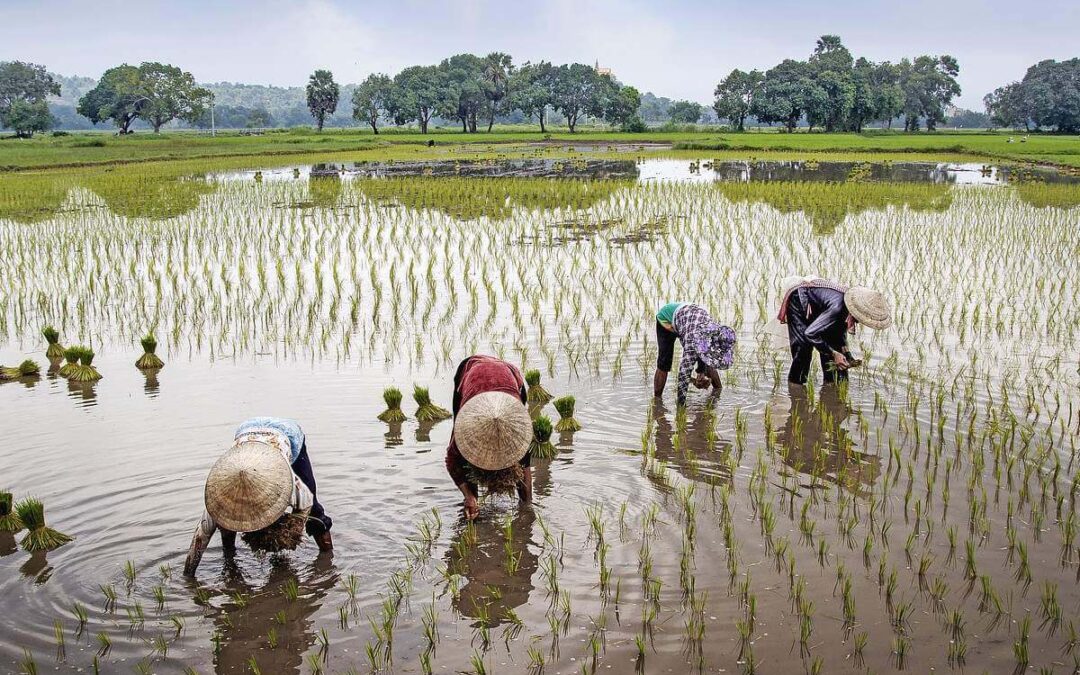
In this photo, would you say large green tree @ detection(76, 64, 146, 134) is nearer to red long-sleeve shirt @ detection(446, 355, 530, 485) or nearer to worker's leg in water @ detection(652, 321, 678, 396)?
worker's leg in water @ detection(652, 321, 678, 396)

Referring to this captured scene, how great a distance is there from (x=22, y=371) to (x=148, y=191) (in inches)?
517

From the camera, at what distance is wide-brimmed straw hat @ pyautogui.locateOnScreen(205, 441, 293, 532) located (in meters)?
3.27

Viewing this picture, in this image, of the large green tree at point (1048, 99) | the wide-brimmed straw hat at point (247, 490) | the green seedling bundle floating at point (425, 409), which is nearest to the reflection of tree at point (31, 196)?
the green seedling bundle floating at point (425, 409)

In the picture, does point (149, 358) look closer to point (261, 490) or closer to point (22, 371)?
point (22, 371)

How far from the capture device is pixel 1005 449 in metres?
5.20

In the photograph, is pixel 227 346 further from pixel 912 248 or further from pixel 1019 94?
pixel 1019 94

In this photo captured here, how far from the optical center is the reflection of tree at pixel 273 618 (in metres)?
3.44

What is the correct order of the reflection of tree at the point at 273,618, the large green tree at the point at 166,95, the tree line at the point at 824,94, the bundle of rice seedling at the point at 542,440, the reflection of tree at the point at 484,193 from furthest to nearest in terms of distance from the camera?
the large green tree at the point at 166,95, the tree line at the point at 824,94, the reflection of tree at the point at 484,193, the bundle of rice seedling at the point at 542,440, the reflection of tree at the point at 273,618

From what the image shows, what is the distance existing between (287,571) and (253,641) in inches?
21.0

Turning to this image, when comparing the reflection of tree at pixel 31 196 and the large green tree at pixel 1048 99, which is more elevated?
the large green tree at pixel 1048 99

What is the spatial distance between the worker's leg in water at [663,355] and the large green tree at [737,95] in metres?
52.8

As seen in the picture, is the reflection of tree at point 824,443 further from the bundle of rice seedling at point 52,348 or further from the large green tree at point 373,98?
the large green tree at point 373,98

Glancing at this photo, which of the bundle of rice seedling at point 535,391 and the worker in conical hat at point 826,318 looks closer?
the worker in conical hat at point 826,318

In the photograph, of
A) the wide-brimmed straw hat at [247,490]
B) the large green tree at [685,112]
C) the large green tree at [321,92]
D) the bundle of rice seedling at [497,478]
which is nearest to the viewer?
the wide-brimmed straw hat at [247,490]
